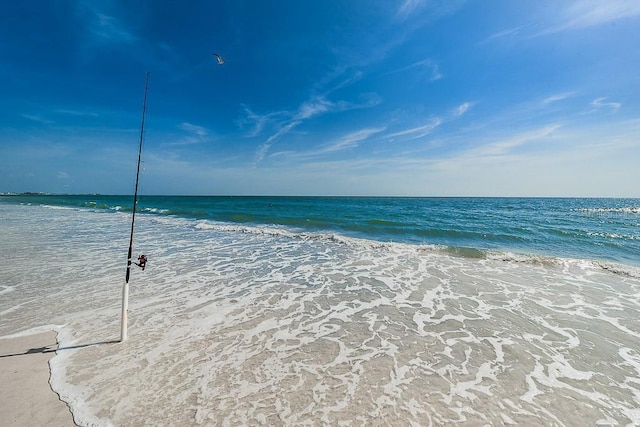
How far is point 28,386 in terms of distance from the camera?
3539 mm

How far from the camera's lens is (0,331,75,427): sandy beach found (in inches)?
121

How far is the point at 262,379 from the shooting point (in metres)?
3.90

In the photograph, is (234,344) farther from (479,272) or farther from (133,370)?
(479,272)

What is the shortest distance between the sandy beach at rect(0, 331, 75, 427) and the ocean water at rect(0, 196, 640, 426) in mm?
143

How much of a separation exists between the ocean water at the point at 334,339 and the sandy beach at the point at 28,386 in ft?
0.47

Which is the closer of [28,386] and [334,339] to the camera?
[28,386]

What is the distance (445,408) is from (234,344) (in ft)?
11.2

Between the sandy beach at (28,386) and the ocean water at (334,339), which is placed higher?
the ocean water at (334,339)

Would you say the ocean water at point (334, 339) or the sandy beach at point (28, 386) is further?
the ocean water at point (334, 339)

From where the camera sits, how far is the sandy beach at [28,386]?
10.1 ft

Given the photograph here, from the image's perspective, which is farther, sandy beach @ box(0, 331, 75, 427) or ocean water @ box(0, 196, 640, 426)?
ocean water @ box(0, 196, 640, 426)

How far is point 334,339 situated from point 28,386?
441 centimetres

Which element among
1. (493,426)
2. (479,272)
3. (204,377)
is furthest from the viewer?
(479,272)

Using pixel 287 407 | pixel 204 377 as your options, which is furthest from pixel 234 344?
pixel 287 407
